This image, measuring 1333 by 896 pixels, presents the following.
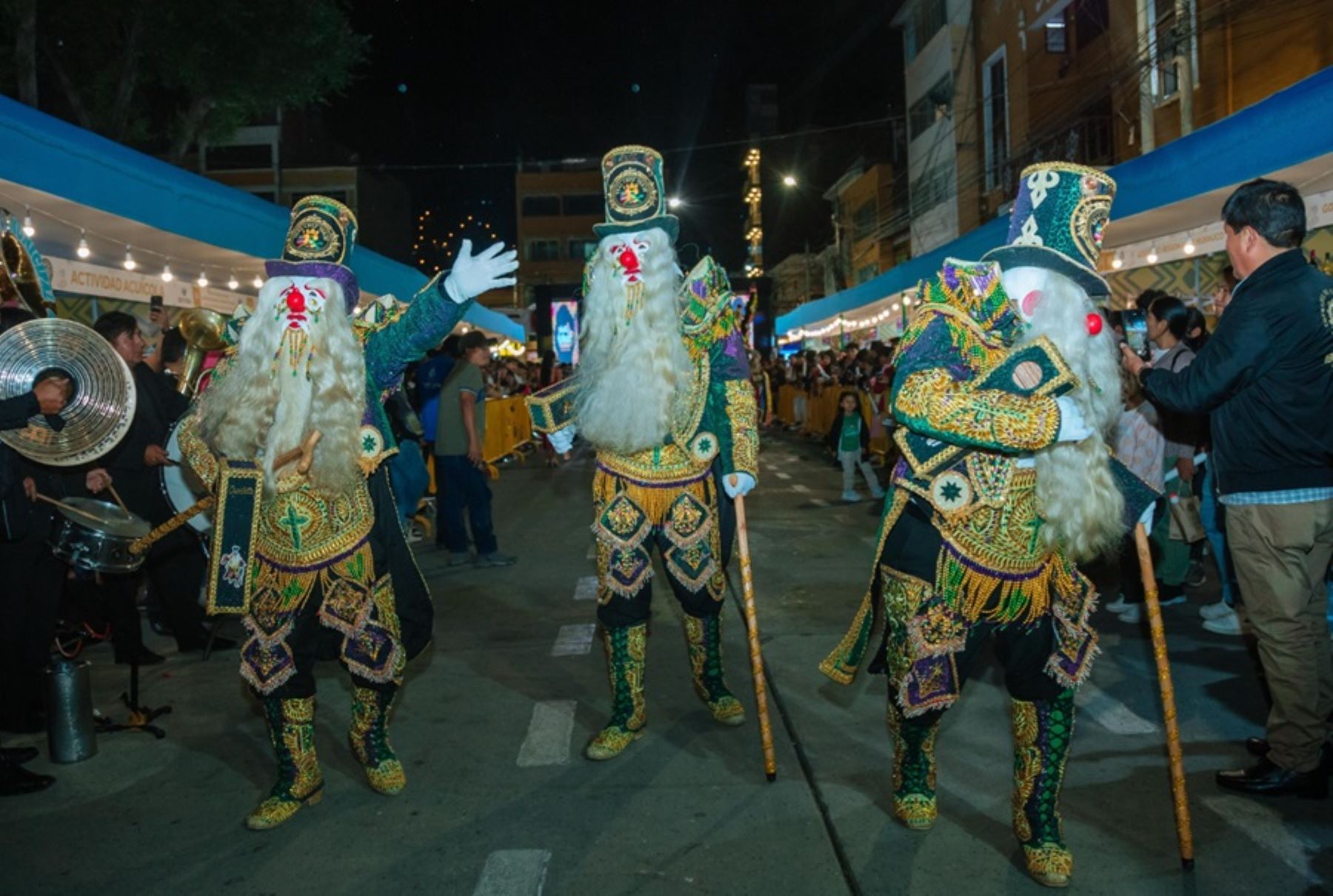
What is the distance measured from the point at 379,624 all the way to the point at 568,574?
14.6 ft

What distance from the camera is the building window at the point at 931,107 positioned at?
28453 millimetres

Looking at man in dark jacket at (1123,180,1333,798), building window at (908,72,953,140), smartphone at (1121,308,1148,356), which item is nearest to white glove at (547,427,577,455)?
man in dark jacket at (1123,180,1333,798)

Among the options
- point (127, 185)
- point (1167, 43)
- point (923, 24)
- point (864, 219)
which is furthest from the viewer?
point (864, 219)

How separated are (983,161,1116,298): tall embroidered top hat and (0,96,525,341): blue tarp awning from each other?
689 centimetres

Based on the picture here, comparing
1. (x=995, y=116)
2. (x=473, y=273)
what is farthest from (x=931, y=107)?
(x=473, y=273)

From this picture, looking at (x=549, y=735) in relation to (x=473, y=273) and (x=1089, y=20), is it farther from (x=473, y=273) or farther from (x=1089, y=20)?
(x=1089, y=20)

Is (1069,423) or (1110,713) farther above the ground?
(1069,423)

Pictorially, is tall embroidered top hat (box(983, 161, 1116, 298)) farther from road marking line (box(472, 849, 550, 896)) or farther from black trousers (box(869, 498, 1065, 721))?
road marking line (box(472, 849, 550, 896))

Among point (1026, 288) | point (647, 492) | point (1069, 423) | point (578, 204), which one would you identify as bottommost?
point (647, 492)

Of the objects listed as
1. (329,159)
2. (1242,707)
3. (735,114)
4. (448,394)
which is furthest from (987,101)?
(735,114)

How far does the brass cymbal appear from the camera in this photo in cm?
424

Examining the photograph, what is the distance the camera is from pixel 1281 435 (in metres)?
3.82

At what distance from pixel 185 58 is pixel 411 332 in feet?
58.1

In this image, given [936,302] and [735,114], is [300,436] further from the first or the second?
[735,114]
